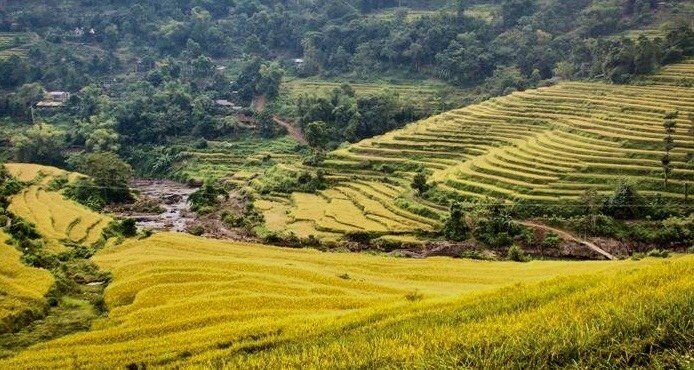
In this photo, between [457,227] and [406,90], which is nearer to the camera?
[457,227]

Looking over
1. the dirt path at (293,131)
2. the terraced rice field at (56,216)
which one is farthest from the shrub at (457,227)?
the dirt path at (293,131)

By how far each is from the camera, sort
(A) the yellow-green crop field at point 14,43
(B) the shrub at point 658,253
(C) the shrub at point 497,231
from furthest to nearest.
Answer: (A) the yellow-green crop field at point 14,43, (C) the shrub at point 497,231, (B) the shrub at point 658,253

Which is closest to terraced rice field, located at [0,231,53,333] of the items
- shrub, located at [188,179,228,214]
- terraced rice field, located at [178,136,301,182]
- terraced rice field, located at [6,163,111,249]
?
terraced rice field, located at [6,163,111,249]

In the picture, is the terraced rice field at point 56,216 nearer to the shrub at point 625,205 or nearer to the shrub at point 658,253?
the shrub at point 625,205

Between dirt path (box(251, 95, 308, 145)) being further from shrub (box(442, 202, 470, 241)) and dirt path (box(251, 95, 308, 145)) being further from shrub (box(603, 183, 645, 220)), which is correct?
shrub (box(603, 183, 645, 220))

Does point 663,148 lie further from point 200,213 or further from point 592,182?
→ point 200,213

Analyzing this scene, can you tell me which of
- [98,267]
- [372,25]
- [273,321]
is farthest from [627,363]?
[372,25]

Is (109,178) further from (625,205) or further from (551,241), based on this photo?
(625,205)

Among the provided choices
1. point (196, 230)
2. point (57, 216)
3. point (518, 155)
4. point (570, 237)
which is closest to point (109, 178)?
point (57, 216)
